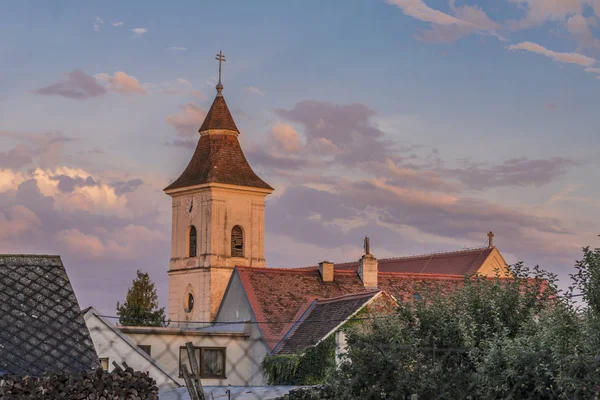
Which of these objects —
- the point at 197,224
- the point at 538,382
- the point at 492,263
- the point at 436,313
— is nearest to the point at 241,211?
the point at 197,224

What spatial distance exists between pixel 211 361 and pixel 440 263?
71.9 feet

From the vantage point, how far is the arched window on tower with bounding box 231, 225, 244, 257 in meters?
64.2

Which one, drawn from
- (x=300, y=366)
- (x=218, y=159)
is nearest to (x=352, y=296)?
(x=300, y=366)

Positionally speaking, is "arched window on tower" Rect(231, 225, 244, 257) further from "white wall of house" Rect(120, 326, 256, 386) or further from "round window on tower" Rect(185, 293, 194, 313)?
"white wall of house" Rect(120, 326, 256, 386)

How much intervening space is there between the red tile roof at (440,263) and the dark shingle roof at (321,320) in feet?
51.1

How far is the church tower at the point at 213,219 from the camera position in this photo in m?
62.9

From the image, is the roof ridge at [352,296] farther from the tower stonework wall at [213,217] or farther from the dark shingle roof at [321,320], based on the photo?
the tower stonework wall at [213,217]

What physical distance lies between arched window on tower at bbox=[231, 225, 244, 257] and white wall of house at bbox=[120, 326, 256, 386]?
77.8 feet

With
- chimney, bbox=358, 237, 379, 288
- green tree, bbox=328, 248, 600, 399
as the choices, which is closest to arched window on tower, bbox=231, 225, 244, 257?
chimney, bbox=358, 237, 379, 288

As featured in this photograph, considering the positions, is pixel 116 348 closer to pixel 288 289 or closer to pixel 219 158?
pixel 288 289

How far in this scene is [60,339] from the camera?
12438mm

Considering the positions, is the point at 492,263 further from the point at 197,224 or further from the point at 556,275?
the point at 556,275

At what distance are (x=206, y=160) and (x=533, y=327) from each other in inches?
2083

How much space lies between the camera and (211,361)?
39000mm
